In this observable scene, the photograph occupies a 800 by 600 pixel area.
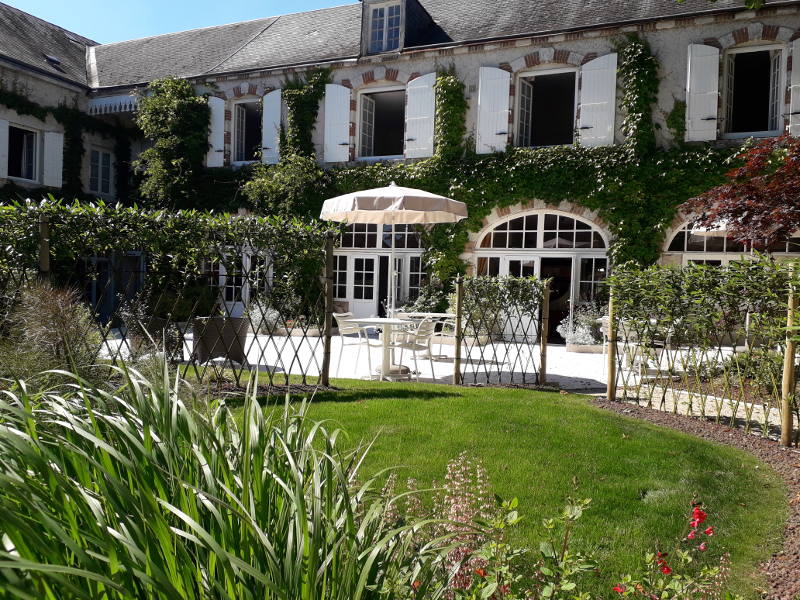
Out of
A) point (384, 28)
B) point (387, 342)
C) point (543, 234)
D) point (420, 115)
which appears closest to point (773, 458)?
point (387, 342)

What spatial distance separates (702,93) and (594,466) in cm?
932

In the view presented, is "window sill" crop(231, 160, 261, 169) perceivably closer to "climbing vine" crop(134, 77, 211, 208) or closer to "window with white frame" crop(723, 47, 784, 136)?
"climbing vine" crop(134, 77, 211, 208)

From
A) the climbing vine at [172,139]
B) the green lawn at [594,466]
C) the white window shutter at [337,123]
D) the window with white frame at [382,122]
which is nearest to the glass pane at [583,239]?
the window with white frame at [382,122]

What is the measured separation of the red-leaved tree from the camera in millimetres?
7359

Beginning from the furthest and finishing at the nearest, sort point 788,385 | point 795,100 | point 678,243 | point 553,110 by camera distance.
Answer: point 553,110 → point 678,243 → point 795,100 → point 788,385

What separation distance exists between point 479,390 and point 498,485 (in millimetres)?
2641

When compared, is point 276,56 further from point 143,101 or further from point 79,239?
point 79,239

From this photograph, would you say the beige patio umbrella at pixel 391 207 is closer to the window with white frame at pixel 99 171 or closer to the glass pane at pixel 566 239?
the glass pane at pixel 566 239

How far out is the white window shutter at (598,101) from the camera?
1180 centimetres

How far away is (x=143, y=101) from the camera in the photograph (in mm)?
14867

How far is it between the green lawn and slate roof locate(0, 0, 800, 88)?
919 cm

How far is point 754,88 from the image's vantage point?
13.9 metres

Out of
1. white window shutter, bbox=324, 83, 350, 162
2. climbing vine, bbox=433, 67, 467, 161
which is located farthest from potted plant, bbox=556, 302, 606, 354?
white window shutter, bbox=324, 83, 350, 162

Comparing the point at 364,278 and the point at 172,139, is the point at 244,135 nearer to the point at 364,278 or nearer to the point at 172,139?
the point at 172,139
